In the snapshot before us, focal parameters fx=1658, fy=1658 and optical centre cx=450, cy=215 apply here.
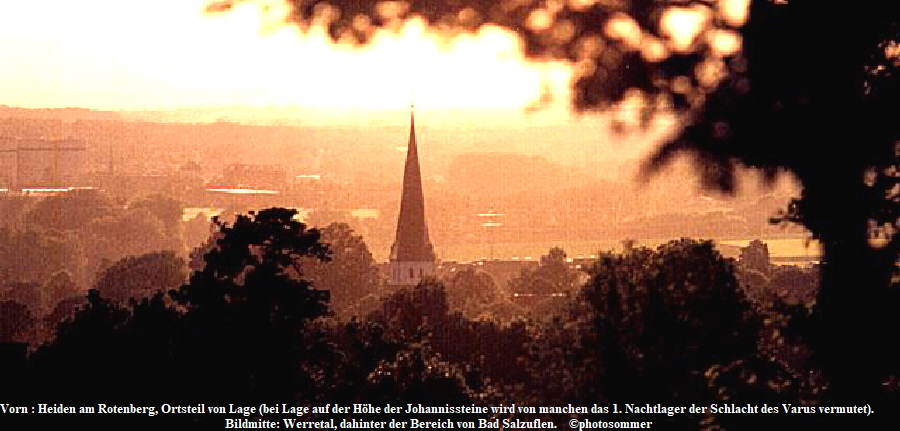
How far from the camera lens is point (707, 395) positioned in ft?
39.8

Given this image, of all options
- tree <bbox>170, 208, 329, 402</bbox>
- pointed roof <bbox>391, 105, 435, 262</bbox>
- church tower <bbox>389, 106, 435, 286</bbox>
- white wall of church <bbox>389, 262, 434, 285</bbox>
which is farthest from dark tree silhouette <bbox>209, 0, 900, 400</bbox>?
pointed roof <bbox>391, 105, 435, 262</bbox>

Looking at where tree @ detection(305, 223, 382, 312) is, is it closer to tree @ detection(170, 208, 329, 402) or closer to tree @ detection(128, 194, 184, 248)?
tree @ detection(128, 194, 184, 248)

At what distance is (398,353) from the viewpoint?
33.7 metres

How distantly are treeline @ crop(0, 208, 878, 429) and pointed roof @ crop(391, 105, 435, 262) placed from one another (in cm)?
9883

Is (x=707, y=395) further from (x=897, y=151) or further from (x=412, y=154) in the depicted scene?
(x=412, y=154)

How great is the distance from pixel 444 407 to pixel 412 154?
107 meters

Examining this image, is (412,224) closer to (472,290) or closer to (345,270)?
(472,290)

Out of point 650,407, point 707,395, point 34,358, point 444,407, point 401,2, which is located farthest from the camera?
point 444,407

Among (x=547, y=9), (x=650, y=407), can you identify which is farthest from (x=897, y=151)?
(x=650, y=407)

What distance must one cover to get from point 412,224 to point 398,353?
102m

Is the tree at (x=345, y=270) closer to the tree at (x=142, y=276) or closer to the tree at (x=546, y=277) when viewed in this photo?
the tree at (x=142, y=276)

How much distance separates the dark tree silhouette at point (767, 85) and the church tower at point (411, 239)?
401 feet

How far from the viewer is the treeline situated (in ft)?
47.3

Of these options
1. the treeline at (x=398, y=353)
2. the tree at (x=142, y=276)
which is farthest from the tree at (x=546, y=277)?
the treeline at (x=398, y=353)
